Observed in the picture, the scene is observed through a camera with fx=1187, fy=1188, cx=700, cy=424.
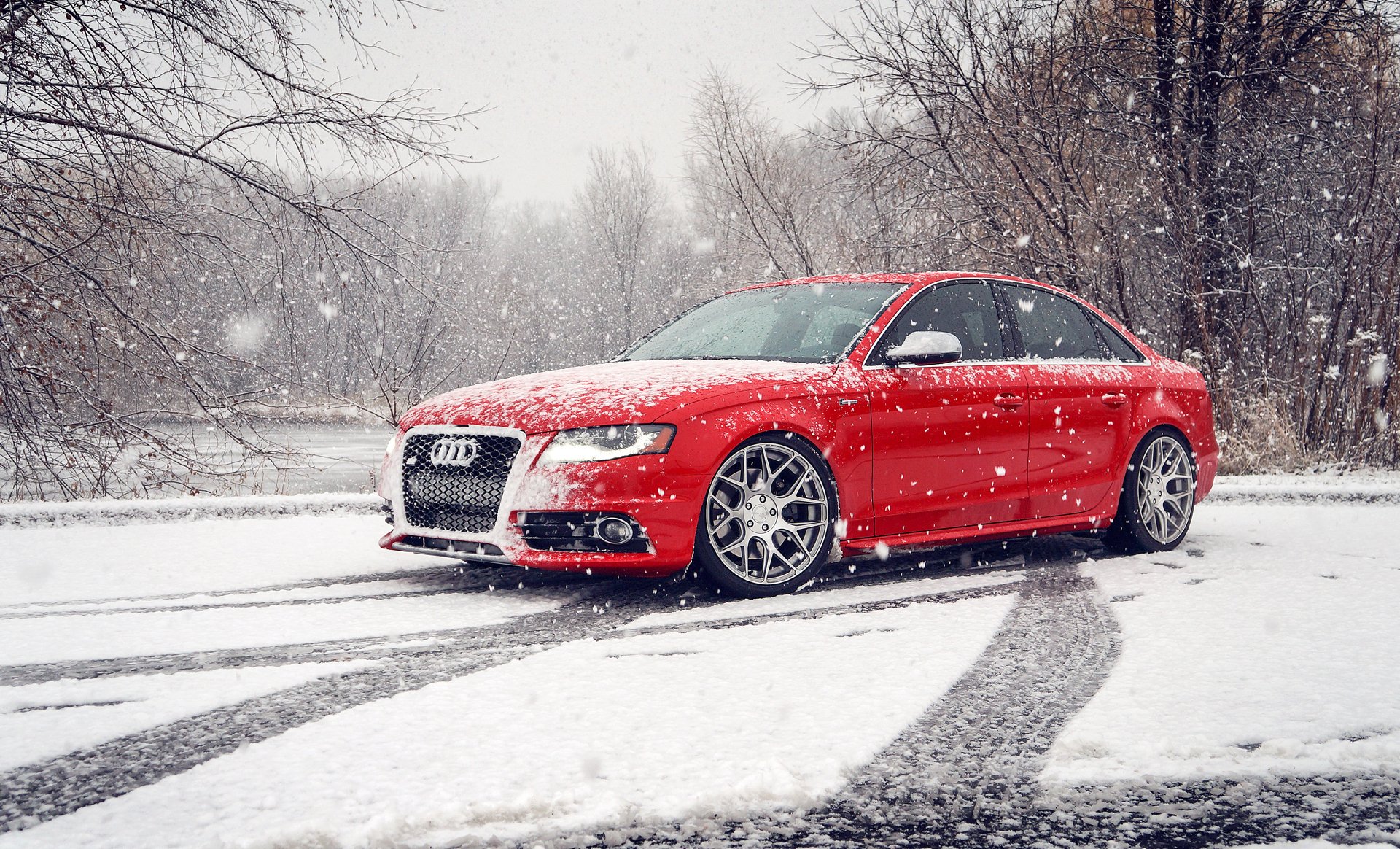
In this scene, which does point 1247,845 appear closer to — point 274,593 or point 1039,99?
point 274,593

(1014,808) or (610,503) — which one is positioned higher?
(610,503)

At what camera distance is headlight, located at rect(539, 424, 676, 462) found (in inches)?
204

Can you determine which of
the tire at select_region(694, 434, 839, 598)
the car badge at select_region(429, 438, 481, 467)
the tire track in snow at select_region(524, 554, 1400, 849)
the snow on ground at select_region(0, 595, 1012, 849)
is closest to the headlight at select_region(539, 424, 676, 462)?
the tire at select_region(694, 434, 839, 598)

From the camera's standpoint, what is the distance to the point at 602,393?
5.46m

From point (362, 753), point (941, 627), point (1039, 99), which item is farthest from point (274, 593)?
point (1039, 99)

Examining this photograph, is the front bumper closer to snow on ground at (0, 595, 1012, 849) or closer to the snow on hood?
the snow on hood

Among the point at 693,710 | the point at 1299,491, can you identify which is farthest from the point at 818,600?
the point at 1299,491

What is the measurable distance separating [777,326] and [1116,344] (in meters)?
2.37

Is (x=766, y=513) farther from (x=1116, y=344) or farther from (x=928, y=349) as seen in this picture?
(x=1116, y=344)

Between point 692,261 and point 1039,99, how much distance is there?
41.3 meters

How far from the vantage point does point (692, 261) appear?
177ft

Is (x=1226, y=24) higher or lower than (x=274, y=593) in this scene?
higher

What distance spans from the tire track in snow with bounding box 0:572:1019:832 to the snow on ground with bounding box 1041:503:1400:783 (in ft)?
3.32

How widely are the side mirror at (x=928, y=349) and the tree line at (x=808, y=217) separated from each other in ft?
15.0
